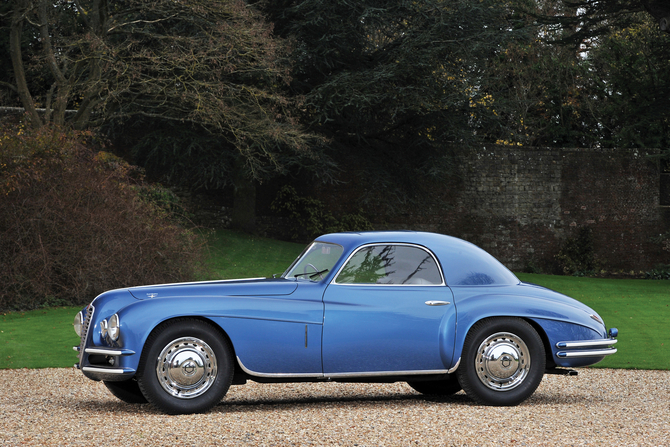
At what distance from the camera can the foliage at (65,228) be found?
14227mm

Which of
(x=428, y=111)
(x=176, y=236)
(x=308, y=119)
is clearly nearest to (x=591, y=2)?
(x=428, y=111)

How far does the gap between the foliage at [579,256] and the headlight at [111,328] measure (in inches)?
889

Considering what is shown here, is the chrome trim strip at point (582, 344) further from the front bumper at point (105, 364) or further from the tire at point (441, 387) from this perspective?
the front bumper at point (105, 364)

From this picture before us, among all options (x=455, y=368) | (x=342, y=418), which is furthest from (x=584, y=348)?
(x=342, y=418)

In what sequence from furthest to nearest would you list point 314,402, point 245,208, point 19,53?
point 245,208 → point 19,53 → point 314,402

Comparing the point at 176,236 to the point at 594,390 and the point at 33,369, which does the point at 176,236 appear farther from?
the point at 594,390

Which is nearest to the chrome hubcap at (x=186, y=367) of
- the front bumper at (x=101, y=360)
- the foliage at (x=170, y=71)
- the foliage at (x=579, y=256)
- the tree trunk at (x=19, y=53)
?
the front bumper at (x=101, y=360)

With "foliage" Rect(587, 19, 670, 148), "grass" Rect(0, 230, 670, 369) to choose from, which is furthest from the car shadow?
"foliage" Rect(587, 19, 670, 148)

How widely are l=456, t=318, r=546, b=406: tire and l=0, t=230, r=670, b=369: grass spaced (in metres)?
3.29

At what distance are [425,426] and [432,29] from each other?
18.5 meters

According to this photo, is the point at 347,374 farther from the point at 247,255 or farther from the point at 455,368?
the point at 247,255

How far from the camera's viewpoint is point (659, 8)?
1941cm

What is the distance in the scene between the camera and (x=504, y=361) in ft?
21.8

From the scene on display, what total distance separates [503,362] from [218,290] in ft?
8.07
